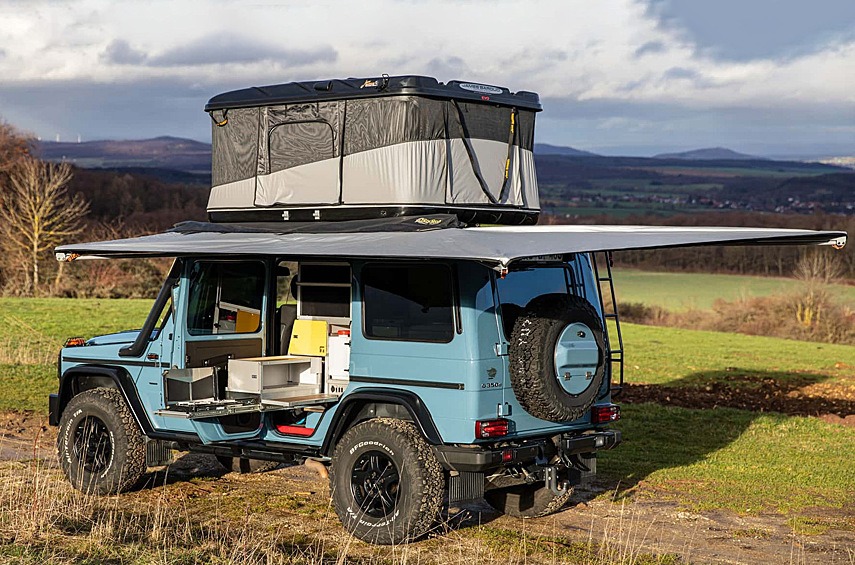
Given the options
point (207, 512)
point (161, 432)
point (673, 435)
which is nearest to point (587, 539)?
point (207, 512)

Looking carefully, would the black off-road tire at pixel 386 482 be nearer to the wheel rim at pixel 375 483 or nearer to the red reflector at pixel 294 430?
the wheel rim at pixel 375 483

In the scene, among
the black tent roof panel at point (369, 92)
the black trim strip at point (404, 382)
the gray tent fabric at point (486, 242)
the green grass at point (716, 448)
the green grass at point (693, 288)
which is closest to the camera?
the gray tent fabric at point (486, 242)

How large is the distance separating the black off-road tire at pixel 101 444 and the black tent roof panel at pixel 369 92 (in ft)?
9.84

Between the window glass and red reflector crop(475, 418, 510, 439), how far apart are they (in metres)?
0.67

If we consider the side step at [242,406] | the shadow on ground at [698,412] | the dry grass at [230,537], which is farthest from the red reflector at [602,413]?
the side step at [242,406]

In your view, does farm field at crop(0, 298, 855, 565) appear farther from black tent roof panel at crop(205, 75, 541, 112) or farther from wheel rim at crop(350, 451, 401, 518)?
black tent roof panel at crop(205, 75, 541, 112)

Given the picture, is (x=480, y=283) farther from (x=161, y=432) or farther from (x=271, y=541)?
(x=161, y=432)

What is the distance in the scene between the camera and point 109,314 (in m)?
35.9

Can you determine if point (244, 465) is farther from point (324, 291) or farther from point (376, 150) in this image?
point (376, 150)

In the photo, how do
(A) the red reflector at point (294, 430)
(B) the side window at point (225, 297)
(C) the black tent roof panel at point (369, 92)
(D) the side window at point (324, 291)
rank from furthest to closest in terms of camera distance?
(B) the side window at point (225, 297), (D) the side window at point (324, 291), (A) the red reflector at point (294, 430), (C) the black tent roof panel at point (369, 92)

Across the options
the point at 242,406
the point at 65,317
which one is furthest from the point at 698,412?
the point at 65,317

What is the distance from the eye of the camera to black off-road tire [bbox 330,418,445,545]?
8375 millimetres

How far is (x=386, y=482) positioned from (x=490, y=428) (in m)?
0.96

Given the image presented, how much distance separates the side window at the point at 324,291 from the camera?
9906 mm
